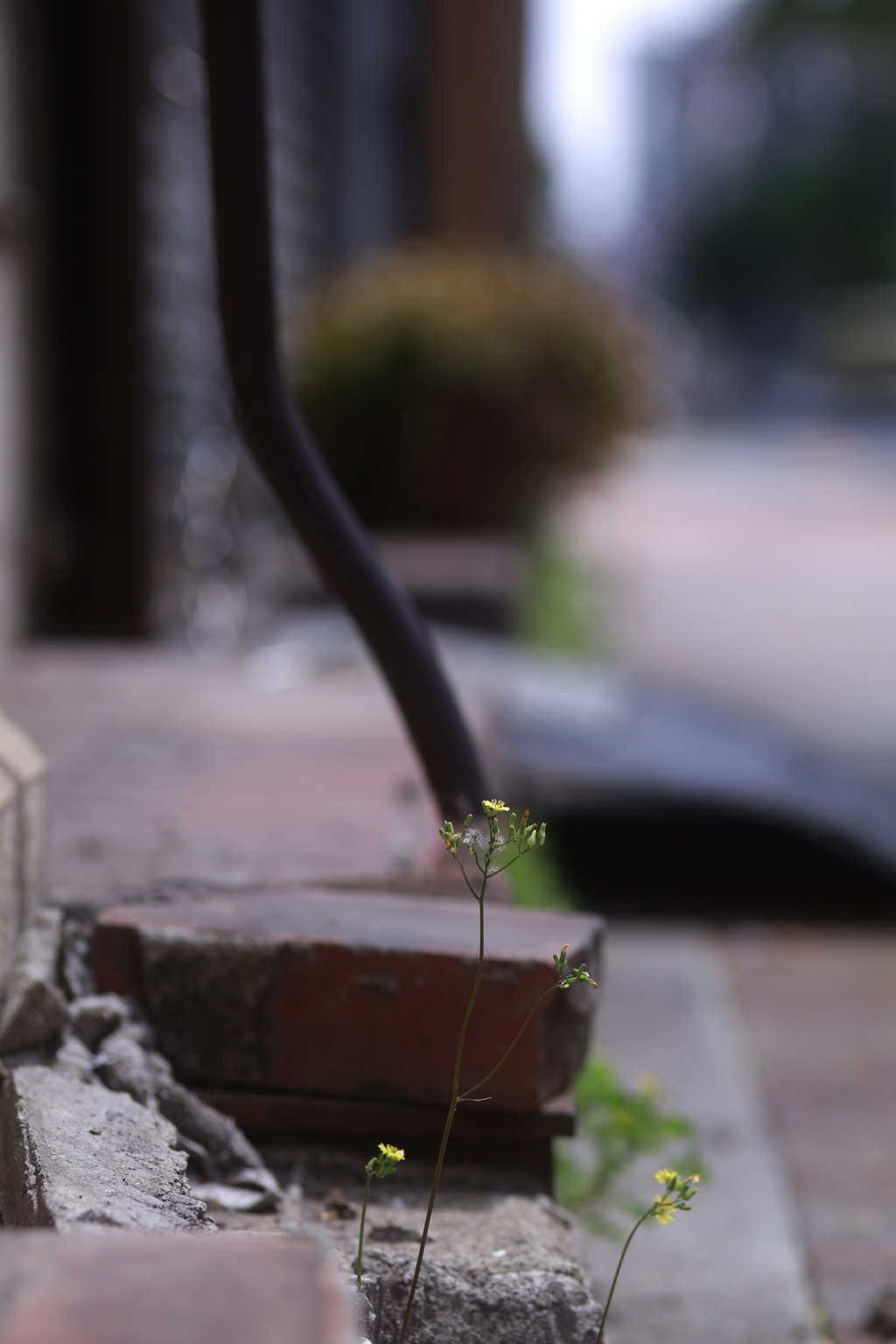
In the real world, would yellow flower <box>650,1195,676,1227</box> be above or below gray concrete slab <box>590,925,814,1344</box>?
above

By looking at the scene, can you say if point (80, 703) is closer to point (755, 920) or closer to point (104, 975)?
point (104, 975)

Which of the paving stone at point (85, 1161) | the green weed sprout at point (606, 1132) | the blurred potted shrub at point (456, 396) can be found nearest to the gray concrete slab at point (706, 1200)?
the green weed sprout at point (606, 1132)

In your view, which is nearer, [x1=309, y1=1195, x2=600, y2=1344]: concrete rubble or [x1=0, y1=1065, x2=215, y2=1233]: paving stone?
[x1=0, y1=1065, x2=215, y2=1233]: paving stone

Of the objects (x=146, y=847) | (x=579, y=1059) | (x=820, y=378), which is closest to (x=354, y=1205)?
(x=579, y=1059)

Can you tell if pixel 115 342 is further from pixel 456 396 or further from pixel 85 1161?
pixel 85 1161

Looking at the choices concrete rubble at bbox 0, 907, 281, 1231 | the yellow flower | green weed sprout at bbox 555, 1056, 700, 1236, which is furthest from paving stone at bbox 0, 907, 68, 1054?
green weed sprout at bbox 555, 1056, 700, 1236

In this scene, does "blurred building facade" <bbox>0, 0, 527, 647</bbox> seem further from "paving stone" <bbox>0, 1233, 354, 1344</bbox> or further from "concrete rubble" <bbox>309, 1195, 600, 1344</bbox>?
"paving stone" <bbox>0, 1233, 354, 1344</bbox>

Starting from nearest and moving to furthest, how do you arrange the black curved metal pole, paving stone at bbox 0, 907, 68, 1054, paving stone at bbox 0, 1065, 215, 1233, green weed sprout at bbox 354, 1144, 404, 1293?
1. paving stone at bbox 0, 1065, 215, 1233
2. green weed sprout at bbox 354, 1144, 404, 1293
3. paving stone at bbox 0, 907, 68, 1054
4. the black curved metal pole
